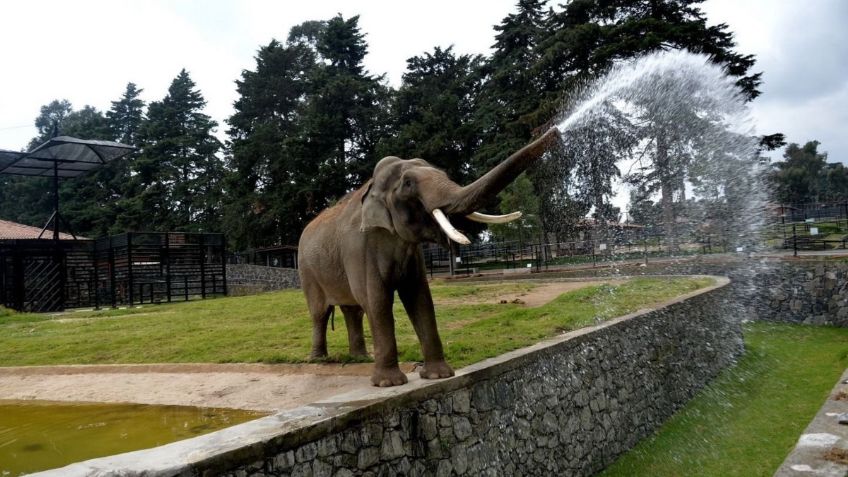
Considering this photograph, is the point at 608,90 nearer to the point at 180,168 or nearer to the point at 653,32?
the point at 653,32

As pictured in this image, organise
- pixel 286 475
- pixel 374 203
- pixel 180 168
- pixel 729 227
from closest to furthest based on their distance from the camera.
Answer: pixel 286 475 < pixel 374 203 < pixel 729 227 < pixel 180 168

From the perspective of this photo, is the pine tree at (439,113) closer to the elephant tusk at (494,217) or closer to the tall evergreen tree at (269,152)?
the tall evergreen tree at (269,152)

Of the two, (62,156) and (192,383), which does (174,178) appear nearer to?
(62,156)

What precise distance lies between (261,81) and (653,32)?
29493mm

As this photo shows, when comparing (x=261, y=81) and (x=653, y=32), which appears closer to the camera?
(x=653, y=32)

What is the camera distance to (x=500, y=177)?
4.21m

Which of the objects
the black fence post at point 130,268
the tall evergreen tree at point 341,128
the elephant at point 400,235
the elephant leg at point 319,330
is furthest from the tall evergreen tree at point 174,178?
the elephant at point 400,235

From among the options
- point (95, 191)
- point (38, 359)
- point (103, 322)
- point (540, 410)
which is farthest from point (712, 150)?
point (95, 191)

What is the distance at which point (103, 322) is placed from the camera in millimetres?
15312

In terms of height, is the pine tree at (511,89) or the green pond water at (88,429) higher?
the pine tree at (511,89)

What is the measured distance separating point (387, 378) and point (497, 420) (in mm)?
1464

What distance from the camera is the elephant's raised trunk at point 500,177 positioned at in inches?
161

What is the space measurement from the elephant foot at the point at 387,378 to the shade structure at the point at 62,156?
20280mm

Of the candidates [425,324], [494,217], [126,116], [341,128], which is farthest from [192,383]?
[126,116]
